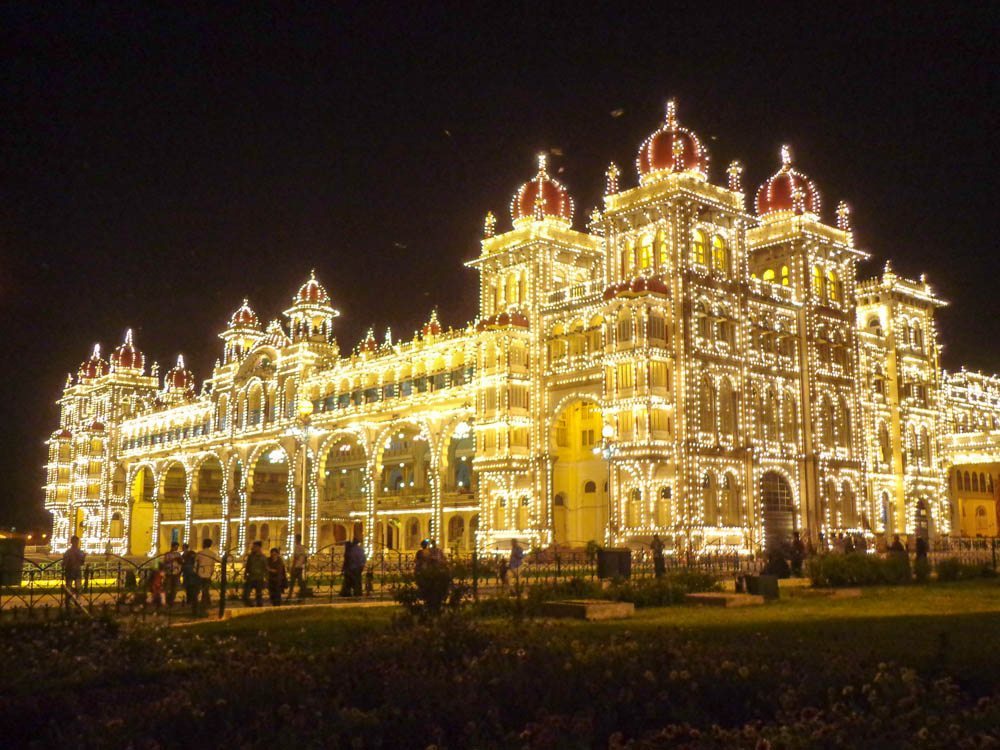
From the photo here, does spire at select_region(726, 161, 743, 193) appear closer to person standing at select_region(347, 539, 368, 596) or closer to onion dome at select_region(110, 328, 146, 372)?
person standing at select_region(347, 539, 368, 596)

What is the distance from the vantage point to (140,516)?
86812 millimetres

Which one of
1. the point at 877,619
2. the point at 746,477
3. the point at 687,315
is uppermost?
the point at 687,315

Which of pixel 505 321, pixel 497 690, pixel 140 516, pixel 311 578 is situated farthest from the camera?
pixel 140 516

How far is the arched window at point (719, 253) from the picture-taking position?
150 ft

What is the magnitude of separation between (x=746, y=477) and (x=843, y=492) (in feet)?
25.1

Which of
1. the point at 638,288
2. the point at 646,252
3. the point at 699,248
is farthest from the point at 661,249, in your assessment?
the point at 638,288

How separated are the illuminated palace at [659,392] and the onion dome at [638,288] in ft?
Answer: 0.33

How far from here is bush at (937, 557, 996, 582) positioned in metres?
26.0

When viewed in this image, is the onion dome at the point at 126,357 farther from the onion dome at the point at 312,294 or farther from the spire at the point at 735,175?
the spire at the point at 735,175

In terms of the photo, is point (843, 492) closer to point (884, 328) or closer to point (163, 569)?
point (884, 328)

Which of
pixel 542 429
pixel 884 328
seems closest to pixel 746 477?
pixel 542 429

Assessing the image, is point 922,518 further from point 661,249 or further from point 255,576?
point 255,576

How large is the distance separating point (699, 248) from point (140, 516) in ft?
199

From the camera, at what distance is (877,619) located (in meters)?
16.1
